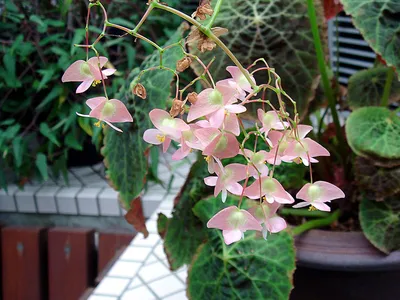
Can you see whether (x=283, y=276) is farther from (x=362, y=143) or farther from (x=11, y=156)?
(x=11, y=156)

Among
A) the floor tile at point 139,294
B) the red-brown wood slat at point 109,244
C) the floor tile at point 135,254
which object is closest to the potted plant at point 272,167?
the floor tile at point 139,294

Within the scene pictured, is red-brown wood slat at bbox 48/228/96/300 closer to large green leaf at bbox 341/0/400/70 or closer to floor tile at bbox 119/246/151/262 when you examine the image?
floor tile at bbox 119/246/151/262

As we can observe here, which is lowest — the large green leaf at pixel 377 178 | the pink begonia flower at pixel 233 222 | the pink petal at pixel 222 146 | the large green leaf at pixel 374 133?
the large green leaf at pixel 377 178

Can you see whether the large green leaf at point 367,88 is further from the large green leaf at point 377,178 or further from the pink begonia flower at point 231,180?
the pink begonia flower at point 231,180

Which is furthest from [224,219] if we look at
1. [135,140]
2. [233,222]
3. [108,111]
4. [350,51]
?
[350,51]

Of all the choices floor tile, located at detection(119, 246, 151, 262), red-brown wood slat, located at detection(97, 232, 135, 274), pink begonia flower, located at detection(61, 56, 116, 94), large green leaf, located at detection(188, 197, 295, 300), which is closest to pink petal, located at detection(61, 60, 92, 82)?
pink begonia flower, located at detection(61, 56, 116, 94)

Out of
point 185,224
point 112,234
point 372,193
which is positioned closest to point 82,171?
point 112,234
